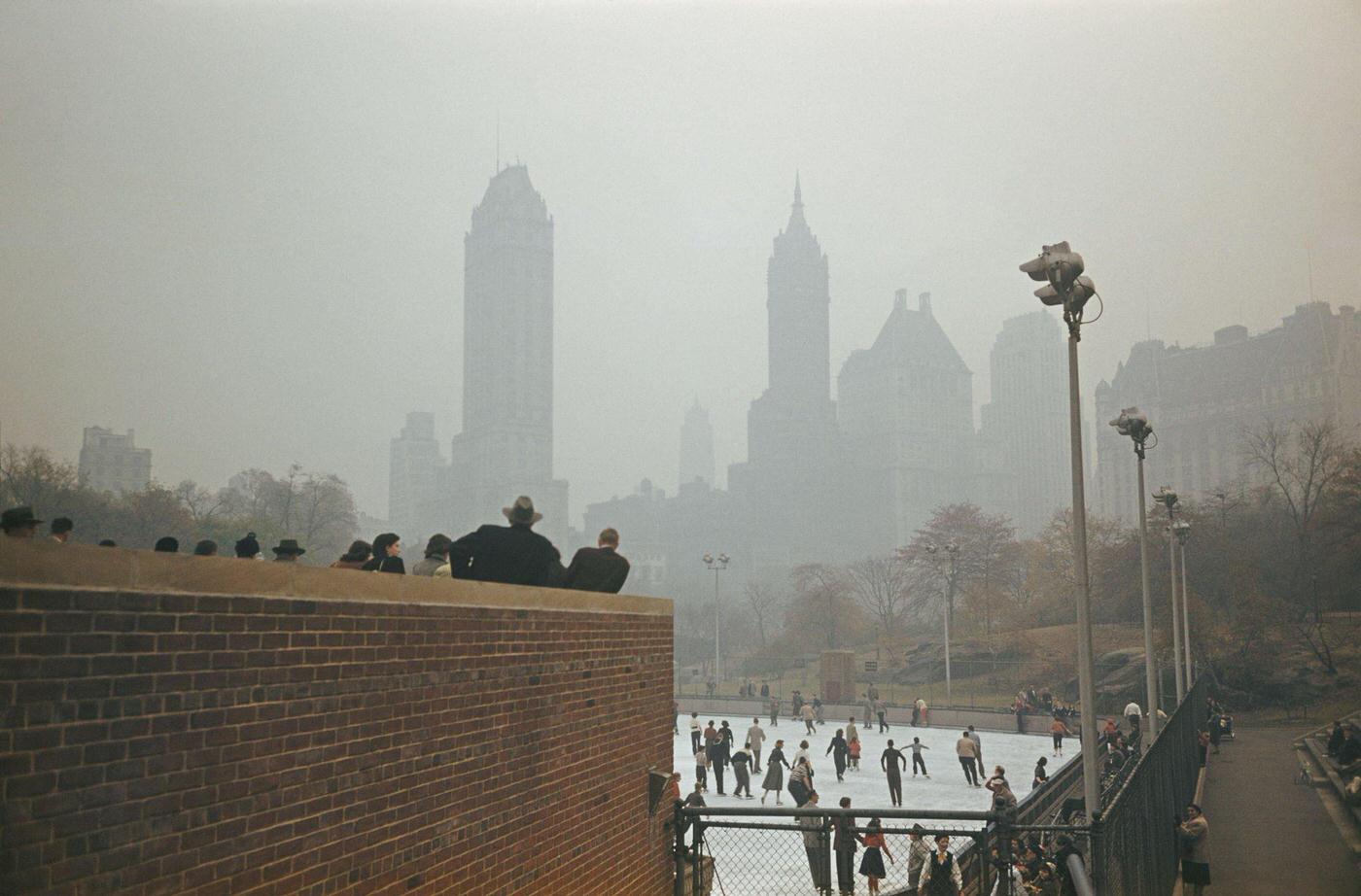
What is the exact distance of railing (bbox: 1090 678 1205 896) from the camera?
9.07 metres

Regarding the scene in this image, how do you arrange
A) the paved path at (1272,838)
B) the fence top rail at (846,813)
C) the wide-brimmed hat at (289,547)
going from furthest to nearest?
the paved path at (1272,838) < the fence top rail at (846,813) < the wide-brimmed hat at (289,547)

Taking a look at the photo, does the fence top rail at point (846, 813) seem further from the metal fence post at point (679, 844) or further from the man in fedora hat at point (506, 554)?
the man in fedora hat at point (506, 554)

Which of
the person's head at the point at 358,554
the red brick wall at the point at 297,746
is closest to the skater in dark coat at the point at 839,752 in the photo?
the red brick wall at the point at 297,746

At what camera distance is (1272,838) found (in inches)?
734

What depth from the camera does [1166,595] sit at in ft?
215

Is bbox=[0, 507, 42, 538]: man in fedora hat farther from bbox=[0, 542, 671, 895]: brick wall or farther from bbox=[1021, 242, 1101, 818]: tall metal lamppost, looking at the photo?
bbox=[1021, 242, 1101, 818]: tall metal lamppost

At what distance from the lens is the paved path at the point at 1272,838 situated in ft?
50.1

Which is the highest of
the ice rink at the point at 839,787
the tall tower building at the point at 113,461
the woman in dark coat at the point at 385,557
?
the tall tower building at the point at 113,461

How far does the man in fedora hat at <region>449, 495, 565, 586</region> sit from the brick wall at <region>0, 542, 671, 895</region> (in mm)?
329

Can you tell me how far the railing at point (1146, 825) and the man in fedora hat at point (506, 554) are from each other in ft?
15.7

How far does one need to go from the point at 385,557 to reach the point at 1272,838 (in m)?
16.9

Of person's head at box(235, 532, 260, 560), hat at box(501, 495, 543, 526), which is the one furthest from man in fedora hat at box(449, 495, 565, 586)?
person's head at box(235, 532, 260, 560)

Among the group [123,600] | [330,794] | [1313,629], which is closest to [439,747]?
[330,794]

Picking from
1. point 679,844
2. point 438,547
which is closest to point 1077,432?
point 679,844
